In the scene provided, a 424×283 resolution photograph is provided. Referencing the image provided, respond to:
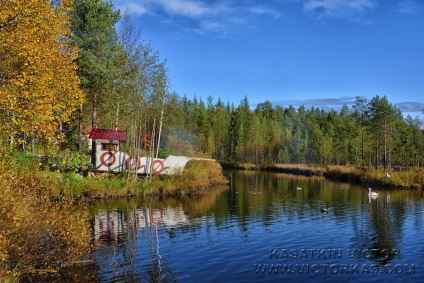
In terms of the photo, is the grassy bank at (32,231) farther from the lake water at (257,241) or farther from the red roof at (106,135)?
the red roof at (106,135)

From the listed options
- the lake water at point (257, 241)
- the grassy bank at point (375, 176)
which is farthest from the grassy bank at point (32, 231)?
the grassy bank at point (375, 176)

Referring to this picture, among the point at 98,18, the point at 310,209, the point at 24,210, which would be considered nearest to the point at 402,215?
the point at 310,209

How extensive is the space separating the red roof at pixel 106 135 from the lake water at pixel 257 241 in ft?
21.9

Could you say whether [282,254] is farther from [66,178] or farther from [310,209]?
[66,178]

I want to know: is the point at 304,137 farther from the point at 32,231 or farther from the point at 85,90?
the point at 32,231

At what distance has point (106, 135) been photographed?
36.0 meters

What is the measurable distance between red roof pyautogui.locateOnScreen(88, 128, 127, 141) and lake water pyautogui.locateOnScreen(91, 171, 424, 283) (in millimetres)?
6677

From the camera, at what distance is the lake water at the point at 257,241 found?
14562 millimetres

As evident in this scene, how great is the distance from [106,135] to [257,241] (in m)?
21.7

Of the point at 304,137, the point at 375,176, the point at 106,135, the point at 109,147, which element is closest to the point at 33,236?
the point at 106,135

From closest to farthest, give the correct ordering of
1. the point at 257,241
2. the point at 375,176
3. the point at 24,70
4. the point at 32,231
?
the point at 32,231 < the point at 24,70 < the point at 257,241 < the point at 375,176

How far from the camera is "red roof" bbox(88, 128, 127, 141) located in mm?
35719

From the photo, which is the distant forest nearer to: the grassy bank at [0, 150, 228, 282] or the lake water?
the lake water

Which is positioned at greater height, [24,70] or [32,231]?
[24,70]
